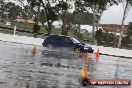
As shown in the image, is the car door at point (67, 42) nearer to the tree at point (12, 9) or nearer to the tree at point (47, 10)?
the tree at point (47, 10)

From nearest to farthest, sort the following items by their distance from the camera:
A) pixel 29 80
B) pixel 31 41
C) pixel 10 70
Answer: pixel 29 80, pixel 10 70, pixel 31 41

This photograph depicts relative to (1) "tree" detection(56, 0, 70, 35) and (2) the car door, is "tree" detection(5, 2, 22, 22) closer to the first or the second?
(1) "tree" detection(56, 0, 70, 35)

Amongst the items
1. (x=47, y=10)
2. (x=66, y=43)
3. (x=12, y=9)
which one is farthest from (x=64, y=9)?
(x=12, y=9)

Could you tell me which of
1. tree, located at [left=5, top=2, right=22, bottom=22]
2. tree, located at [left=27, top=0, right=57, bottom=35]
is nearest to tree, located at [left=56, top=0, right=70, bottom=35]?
tree, located at [left=27, top=0, right=57, bottom=35]

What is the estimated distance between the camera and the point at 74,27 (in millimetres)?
79000

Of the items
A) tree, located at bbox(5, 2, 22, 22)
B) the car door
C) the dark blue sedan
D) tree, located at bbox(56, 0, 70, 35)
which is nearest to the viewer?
the dark blue sedan

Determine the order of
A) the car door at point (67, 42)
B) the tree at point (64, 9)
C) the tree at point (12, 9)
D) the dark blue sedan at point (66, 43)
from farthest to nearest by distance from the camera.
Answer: the tree at point (12, 9) → the tree at point (64, 9) → the car door at point (67, 42) → the dark blue sedan at point (66, 43)

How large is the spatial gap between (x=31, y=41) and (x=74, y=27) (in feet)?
112

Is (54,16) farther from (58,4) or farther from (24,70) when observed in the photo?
(24,70)

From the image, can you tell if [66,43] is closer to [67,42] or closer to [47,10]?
[67,42]

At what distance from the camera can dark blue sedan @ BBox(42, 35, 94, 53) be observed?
130 feet

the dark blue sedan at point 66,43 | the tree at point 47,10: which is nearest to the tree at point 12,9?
the tree at point 47,10

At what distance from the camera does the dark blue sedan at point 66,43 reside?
3956cm

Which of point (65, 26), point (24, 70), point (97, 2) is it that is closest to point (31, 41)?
point (65, 26)
